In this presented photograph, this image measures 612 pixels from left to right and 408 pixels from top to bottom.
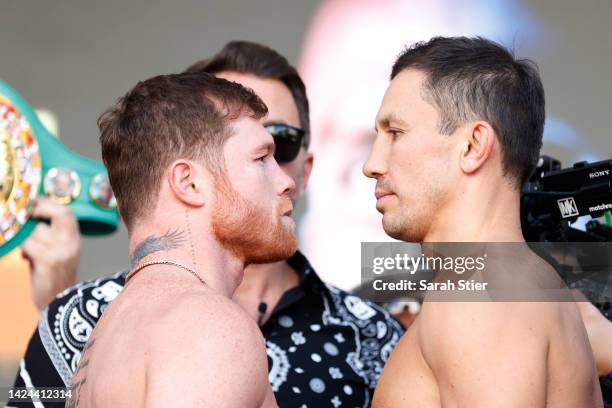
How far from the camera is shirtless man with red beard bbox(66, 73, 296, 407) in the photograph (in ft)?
5.04

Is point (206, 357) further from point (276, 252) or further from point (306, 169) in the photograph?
point (306, 169)

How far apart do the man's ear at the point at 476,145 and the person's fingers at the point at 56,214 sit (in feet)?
4.52

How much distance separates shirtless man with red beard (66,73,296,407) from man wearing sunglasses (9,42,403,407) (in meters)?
0.65

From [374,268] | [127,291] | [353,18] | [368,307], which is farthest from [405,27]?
[127,291]

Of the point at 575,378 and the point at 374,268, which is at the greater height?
the point at 374,268

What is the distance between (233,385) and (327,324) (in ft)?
3.69

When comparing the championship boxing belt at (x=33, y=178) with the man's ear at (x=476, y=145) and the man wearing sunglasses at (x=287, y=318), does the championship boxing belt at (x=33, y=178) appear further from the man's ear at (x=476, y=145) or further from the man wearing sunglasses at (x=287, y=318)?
the man's ear at (x=476, y=145)

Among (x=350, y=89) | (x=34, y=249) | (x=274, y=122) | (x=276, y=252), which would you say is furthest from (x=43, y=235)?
(x=350, y=89)

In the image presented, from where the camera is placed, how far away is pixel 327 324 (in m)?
2.64

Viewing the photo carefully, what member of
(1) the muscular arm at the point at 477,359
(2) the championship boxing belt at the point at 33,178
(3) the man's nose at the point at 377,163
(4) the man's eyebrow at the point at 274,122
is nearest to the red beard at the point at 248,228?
(3) the man's nose at the point at 377,163

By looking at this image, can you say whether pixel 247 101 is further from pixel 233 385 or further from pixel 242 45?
pixel 242 45

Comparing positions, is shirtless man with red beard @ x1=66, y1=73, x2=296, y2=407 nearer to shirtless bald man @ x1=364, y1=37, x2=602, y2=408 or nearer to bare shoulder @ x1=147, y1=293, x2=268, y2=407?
bare shoulder @ x1=147, y1=293, x2=268, y2=407

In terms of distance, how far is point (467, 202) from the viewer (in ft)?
6.33

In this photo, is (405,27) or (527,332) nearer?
(527,332)
